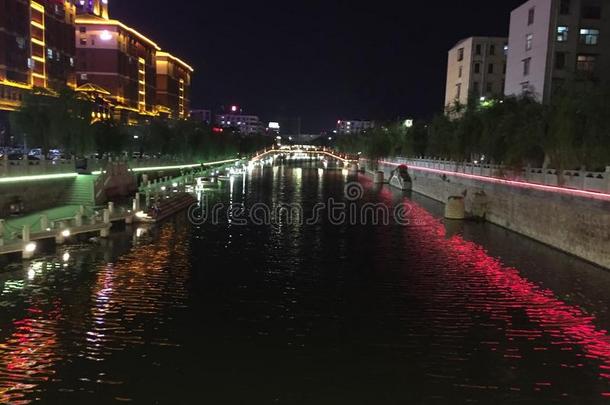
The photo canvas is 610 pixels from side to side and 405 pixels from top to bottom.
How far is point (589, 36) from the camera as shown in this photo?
4875 cm

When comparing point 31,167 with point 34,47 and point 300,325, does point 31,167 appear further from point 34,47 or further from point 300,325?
point 34,47

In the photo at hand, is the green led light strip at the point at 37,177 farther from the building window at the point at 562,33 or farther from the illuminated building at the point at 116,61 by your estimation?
the illuminated building at the point at 116,61

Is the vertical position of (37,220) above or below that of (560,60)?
below

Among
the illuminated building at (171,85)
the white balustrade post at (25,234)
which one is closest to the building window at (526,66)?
the white balustrade post at (25,234)

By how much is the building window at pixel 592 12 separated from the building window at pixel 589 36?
47.6 inches

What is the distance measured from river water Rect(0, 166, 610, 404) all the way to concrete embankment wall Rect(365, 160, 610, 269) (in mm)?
656

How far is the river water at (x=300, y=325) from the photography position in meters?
9.13

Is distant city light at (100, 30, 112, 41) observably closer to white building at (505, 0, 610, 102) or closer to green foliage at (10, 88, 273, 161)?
green foliage at (10, 88, 273, 161)

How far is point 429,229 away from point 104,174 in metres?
21.4

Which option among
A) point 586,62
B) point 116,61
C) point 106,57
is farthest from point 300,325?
point 106,57

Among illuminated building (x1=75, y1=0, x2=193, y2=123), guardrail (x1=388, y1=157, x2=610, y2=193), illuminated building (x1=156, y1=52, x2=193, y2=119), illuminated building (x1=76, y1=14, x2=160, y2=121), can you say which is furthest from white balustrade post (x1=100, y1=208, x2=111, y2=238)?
illuminated building (x1=156, y1=52, x2=193, y2=119)

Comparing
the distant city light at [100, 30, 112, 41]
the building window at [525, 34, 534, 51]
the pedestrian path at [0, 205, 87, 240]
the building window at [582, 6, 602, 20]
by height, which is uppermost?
the distant city light at [100, 30, 112, 41]

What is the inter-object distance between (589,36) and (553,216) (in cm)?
3491

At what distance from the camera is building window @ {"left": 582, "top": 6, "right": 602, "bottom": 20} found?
48500 mm
